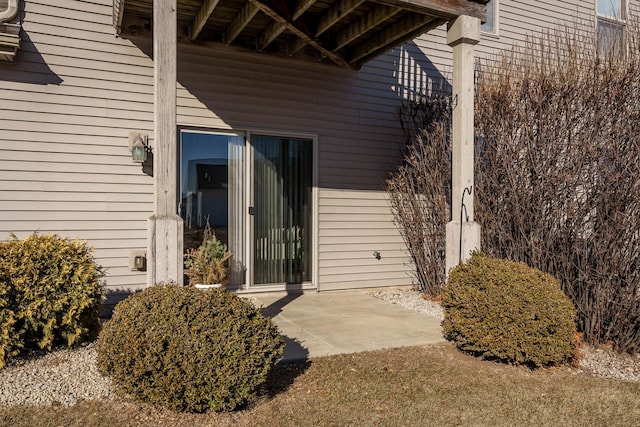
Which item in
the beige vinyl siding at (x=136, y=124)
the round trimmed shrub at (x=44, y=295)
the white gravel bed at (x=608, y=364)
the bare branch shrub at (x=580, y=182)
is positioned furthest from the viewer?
the beige vinyl siding at (x=136, y=124)

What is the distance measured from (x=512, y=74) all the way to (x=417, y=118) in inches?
69.8

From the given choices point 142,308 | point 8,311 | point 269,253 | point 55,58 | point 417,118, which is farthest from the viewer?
point 417,118

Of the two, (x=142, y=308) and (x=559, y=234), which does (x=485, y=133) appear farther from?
(x=142, y=308)

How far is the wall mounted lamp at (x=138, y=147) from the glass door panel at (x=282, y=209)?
133 cm

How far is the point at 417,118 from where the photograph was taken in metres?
7.27

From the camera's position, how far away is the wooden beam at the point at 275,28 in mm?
5055

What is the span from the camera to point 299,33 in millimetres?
5668

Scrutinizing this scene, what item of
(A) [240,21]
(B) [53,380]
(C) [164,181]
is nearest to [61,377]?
(B) [53,380]

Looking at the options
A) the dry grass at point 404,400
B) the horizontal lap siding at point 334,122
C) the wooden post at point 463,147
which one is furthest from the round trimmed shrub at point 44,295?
the wooden post at point 463,147

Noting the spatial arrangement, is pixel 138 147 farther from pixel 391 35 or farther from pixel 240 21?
pixel 391 35

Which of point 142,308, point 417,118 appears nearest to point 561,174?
point 417,118

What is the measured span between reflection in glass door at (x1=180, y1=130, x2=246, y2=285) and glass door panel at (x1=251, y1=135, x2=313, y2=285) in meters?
0.20

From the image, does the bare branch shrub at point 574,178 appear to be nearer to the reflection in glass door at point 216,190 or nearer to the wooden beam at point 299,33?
the wooden beam at point 299,33

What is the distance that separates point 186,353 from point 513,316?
2.54 metres
